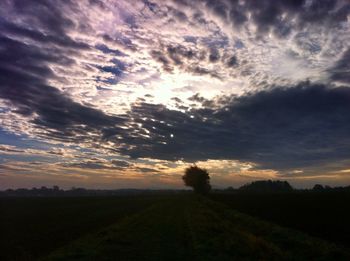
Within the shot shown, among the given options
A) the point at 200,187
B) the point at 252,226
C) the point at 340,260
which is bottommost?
the point at 340,260

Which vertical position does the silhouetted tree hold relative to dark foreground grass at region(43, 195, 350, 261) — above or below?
above

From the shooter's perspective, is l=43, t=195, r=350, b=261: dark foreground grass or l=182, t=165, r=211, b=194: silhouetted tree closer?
l=43, t=195, r=350, b=261: dark foreground grass

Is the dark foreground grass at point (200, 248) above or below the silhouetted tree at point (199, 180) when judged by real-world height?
below

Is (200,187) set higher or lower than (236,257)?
higher

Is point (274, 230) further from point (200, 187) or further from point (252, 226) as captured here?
point (200, 187)

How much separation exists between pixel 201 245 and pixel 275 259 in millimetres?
4951

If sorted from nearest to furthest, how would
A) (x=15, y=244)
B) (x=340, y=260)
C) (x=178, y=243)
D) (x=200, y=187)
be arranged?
(x=340, y=260)
(x=178, y=243)
(x=15, y=244)
(x=200, y=187)

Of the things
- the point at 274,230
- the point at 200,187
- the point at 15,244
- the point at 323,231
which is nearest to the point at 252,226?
the point at 274,230

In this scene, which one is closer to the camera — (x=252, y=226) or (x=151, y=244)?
(x=151, y=244)

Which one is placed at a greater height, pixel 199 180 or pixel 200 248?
pixel 199 180

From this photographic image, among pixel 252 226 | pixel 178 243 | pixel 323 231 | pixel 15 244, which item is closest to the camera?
pixel 178 243

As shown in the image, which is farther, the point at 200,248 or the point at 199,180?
the point at 199,180

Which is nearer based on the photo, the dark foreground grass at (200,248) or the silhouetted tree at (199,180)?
the dark foreground grass at (200,248)

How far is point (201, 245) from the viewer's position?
63.0 ft
